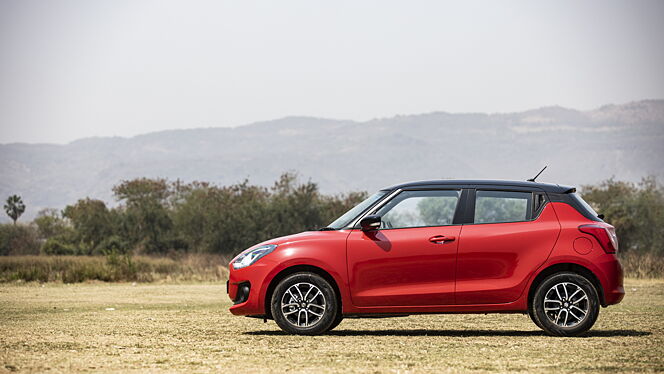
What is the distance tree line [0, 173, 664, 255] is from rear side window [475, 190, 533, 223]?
177 feet

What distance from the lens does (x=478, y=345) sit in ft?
39.5

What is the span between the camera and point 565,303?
42.5 feet

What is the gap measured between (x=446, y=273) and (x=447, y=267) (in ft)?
0.25

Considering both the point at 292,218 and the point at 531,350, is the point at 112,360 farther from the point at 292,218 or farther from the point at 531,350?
the point at 292,218

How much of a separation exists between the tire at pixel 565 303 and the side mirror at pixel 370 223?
2180 mm

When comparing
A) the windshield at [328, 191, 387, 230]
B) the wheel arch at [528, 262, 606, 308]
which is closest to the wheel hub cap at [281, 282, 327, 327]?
the windshield at [328, 191, 387, 230]

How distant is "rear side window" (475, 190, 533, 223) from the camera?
43.5 ft

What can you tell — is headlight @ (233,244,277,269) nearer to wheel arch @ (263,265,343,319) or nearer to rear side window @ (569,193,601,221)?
wheel arch @ (263,265,343,319)

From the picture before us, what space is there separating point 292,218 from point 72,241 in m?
17.7

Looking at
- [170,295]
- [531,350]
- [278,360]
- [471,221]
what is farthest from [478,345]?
[170,295]

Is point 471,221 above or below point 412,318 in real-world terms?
above

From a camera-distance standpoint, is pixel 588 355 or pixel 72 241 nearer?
pixel 588 355

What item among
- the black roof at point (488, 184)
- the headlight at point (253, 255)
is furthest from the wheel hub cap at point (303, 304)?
the black roof at point (488, 184)

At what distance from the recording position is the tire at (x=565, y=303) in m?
12.9
